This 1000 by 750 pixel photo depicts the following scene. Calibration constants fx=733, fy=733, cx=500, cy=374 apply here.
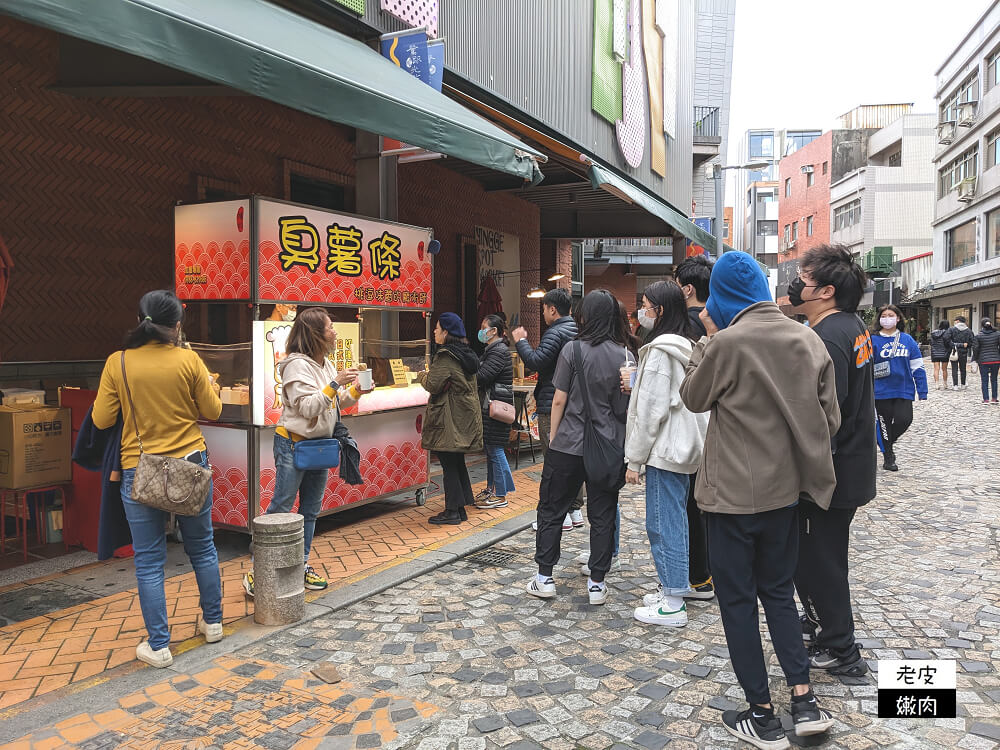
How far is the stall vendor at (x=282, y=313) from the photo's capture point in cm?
573

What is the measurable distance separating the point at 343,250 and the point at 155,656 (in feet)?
11.7

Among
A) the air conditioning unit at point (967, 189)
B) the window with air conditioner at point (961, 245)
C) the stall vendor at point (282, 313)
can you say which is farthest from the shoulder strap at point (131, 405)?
the window with air conditioner at point (961, 245)

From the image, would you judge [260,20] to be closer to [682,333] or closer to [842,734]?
[682,333]

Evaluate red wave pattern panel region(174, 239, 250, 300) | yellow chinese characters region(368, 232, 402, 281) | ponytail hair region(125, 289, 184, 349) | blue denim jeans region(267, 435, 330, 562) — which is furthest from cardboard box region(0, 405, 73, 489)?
yellow chinese characters region(368, 232, 402, 281)

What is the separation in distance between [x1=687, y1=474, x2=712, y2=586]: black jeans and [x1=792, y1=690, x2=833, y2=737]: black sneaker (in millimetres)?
1680

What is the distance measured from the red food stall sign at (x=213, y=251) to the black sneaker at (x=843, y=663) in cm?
446

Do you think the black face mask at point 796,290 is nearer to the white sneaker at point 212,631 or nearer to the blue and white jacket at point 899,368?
the white sneaker at point 212,631

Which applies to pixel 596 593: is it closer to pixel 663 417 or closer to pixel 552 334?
pixel 663 417

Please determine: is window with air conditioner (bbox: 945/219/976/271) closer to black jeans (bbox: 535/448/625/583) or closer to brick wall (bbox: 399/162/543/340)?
brick wall (bbox: 399/162/543/340)

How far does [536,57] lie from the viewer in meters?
10.4

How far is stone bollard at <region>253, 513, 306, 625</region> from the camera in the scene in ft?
14.1

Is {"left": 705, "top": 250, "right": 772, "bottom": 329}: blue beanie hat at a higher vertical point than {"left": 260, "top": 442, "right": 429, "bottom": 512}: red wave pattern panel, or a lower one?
higher

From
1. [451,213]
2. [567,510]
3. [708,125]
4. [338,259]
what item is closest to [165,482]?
[567,510]

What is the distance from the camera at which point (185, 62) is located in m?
3.78
